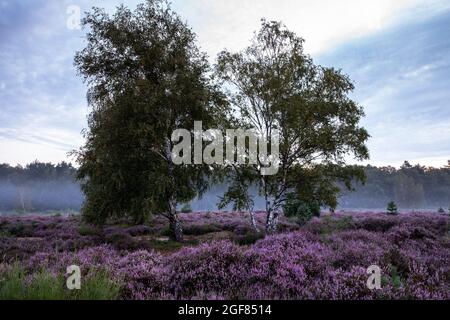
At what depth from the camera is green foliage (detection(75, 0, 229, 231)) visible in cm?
1681

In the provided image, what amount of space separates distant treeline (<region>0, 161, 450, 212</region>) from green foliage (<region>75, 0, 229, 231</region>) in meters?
112

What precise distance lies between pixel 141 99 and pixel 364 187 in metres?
141

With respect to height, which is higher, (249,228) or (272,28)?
(272,28)

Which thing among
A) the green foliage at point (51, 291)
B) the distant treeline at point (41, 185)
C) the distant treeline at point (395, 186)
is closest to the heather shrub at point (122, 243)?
the green foliage at point (51, 291)

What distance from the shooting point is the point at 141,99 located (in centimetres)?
1664

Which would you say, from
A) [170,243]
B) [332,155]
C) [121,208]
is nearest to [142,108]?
[121,208]

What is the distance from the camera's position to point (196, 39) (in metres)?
19.1

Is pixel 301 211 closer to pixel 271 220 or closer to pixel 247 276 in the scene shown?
pixel 271 220

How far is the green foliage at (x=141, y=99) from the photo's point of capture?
16812 millimetres

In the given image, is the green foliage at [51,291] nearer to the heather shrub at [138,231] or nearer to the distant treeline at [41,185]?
the heather shrub at [138,231]

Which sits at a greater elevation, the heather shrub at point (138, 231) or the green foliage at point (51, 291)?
the green foliage at point (51, 291)

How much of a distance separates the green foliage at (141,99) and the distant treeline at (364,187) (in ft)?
367
